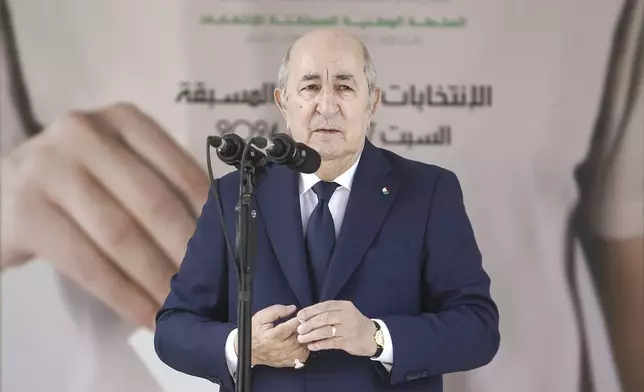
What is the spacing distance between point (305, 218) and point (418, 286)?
0.31m

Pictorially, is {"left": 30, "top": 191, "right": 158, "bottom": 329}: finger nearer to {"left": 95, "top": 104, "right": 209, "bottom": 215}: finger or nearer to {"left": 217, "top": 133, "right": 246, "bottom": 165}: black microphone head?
{"left": 95, "top": 104, "right": 209, "bottom": 215}: finger

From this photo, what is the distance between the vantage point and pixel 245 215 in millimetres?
1379

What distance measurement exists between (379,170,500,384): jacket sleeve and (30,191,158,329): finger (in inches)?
48.9

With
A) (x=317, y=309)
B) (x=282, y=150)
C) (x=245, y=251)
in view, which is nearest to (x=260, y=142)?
(x=282, y=150)

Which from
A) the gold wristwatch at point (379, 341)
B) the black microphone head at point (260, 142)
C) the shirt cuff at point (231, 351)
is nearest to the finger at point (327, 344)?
the gold wristwatch at point (379, 341)

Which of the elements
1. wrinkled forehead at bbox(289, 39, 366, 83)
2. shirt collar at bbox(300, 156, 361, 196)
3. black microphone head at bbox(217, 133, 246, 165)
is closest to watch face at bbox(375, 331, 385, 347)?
shirt collar at bbox(300, 156, 361, 196)

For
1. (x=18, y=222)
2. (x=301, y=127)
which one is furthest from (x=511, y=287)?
(x=18, y=222)

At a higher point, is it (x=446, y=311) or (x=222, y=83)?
(x=222, y=83)

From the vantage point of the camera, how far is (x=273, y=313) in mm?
1529

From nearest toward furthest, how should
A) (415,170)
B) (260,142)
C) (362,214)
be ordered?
(260,142) → (362,214) → (415,170)

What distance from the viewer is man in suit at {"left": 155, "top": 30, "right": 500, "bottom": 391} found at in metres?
1.61

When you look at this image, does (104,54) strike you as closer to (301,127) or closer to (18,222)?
(18,222)

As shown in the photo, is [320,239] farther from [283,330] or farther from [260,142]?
[260,142]

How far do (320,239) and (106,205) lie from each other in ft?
3.90
